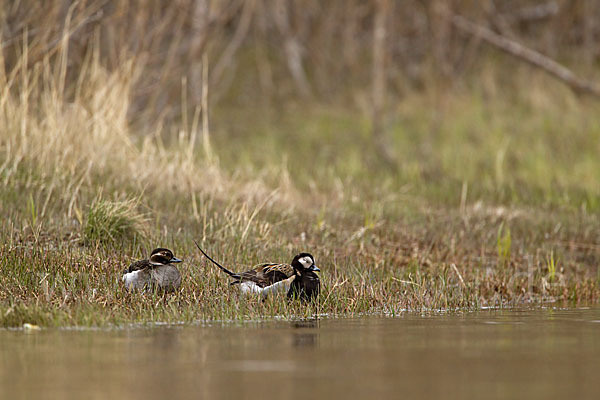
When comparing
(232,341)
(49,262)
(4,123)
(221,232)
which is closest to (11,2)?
(4,123)

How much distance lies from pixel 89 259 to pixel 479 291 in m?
3.83

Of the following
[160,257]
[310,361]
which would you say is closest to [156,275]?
[160,257]

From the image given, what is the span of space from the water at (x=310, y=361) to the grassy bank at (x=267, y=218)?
95 cm

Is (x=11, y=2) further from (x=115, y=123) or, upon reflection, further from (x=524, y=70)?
(x=524, y=70)

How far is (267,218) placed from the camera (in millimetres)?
11734

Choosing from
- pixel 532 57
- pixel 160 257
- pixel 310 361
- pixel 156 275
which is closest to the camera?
pixel 310 361

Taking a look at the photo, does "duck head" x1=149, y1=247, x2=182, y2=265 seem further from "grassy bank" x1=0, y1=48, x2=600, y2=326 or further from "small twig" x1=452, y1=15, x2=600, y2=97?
"small twig" x1=452, y1=15, x2=600, y2=97

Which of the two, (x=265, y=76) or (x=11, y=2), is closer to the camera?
(x=11, y=2)

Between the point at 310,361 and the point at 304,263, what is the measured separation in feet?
9.37

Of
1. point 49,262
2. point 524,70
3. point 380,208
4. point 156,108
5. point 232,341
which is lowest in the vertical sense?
point 232,341

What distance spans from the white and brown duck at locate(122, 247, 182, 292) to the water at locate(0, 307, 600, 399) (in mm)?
1079

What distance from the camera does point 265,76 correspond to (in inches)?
1085

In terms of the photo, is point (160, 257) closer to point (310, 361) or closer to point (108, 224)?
point (108, 224)

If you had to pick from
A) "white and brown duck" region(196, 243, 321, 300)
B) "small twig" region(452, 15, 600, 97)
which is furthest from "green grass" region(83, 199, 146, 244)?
"small twig" region(452, 15, 600, 97)
